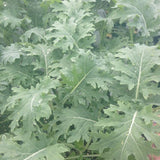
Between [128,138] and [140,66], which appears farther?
[140,66]

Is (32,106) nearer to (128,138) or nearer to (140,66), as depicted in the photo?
(128,138)

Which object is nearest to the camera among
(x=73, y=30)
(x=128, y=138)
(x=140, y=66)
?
(x=128, y=138)

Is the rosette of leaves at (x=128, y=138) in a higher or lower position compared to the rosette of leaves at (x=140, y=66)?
lower

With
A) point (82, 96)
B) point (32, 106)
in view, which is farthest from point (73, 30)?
point (32, 106)

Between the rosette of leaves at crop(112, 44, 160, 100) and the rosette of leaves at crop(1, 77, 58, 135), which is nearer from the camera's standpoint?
the rosette of leaves at crop(1, 77, 58, 135)

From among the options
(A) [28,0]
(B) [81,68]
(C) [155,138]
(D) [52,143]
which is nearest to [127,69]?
(B) [81,68]

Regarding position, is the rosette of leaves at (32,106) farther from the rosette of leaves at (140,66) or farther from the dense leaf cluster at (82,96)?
the rosette of leaves at (140,66)

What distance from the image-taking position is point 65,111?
957 mm

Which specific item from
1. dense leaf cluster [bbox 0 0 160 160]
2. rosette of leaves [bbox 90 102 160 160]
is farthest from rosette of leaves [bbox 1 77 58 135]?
rosette of leaves [bbox 90 102 160 160]

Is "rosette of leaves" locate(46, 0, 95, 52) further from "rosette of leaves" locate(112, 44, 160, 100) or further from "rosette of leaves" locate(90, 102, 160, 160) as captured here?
"rosette of leaves" locate(90, 102, 160, 160)

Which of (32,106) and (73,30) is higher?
(73,30)

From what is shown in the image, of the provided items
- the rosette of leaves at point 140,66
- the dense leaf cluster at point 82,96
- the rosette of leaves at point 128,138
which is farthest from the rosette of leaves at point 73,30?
the rosette of leaves at point 128,138


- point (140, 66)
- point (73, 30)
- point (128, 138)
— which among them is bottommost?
point (128, 138)

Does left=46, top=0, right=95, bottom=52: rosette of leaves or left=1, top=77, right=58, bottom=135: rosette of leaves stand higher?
left=46, top=0, right=95, bottom=52: rosette of leaves
